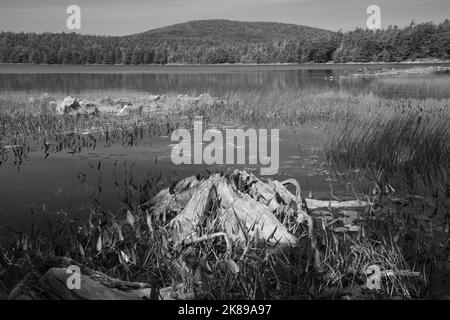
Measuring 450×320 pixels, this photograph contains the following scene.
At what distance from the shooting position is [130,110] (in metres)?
24.6

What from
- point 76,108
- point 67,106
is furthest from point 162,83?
point 67,106

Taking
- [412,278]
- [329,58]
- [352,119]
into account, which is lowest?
[412,278]

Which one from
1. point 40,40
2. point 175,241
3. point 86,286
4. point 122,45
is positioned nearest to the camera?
point 86,286

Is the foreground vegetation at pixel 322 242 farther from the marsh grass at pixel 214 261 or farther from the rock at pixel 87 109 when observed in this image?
the rock at pixel 87 109

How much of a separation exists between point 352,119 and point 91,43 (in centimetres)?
18056

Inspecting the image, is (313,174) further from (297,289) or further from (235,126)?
(235,126)

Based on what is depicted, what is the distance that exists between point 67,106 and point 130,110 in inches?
127

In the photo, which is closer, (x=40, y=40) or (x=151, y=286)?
(x=151, y=286)

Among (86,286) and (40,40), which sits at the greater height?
(40,40)

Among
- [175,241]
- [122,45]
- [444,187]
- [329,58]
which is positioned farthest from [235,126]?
[122,45]

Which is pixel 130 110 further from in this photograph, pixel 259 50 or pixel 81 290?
pixel 259 50

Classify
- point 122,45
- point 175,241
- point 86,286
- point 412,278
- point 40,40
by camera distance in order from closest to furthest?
point 86,286
point 412,278
point 175,241
point 40,40
point 122,45

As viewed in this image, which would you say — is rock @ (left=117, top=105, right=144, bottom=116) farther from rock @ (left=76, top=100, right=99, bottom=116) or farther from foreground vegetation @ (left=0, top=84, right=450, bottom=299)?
foreground vegetation @ (left=0, top=84, right=450, bottom=299)

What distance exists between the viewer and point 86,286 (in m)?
5.26
